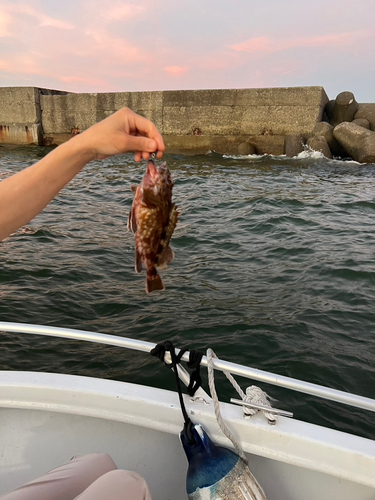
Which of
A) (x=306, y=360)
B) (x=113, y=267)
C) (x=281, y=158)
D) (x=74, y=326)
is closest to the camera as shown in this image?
(x=306, y=360)

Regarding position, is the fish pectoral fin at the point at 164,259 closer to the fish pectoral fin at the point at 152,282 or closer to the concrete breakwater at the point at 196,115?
the fish pectoral fin at the point at 152,282

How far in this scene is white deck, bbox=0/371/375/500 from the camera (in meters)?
2.09

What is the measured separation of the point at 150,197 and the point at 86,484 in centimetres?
147

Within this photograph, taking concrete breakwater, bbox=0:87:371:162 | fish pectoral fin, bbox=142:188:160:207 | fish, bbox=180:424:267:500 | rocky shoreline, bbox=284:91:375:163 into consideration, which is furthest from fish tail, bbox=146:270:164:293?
concrete breakwater, bbox=0:87:371:162

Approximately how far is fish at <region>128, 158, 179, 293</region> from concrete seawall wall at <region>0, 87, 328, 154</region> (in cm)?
1785

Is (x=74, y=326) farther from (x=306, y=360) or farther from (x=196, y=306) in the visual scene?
(x=306, y=360)

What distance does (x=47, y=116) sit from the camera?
2297 centimetres

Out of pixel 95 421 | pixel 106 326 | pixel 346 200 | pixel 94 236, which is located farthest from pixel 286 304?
pixel 346 200

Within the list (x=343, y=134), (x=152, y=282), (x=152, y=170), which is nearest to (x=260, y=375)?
(x=152, y=282)

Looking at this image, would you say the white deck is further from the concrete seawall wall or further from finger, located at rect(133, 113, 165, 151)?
the concrete seawall wall

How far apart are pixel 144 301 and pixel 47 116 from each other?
20.6m

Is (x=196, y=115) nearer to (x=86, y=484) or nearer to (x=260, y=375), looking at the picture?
(x=260, y=375)

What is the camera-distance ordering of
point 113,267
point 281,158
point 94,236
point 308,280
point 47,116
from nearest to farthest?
point 308,280 → point 113,267 → point 94,236 → point 281,158 → point 47,116

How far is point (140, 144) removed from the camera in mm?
1535
